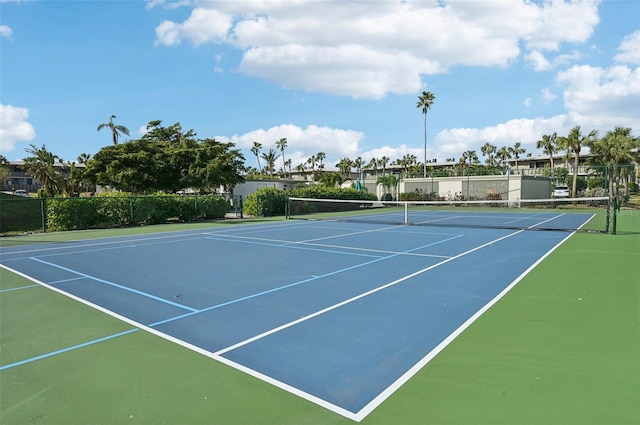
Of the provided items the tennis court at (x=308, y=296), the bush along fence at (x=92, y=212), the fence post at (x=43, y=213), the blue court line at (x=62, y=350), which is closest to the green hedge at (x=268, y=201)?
the bush along fence at (x=92, y=212)

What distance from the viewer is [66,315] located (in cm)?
642

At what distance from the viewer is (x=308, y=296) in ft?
23.7

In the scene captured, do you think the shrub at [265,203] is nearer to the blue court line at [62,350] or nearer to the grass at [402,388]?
the grass at [402,388]

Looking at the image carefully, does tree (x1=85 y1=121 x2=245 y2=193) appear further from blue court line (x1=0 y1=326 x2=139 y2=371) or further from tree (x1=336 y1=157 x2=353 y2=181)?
tree (x1=336 y1=157 x2=353 y2=181)

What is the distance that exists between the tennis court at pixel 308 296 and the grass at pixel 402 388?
0.27m

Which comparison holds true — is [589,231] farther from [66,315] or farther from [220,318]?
[66,315]

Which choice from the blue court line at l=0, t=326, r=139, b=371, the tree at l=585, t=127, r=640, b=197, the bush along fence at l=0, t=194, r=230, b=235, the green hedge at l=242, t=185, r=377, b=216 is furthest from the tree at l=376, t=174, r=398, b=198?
the blue court line at l=0, t=326, r=139, b=371

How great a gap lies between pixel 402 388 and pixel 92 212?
23.2 m

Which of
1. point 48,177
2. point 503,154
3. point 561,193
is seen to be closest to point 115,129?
point 48,177

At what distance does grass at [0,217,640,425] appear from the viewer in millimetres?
3455

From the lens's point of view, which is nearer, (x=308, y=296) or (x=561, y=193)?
(x=308, y=296)

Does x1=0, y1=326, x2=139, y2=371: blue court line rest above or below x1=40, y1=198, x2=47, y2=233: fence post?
below

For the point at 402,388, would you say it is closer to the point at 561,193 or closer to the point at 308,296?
the point at 308,296

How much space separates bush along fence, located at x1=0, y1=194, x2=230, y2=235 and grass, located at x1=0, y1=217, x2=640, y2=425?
1717cm
